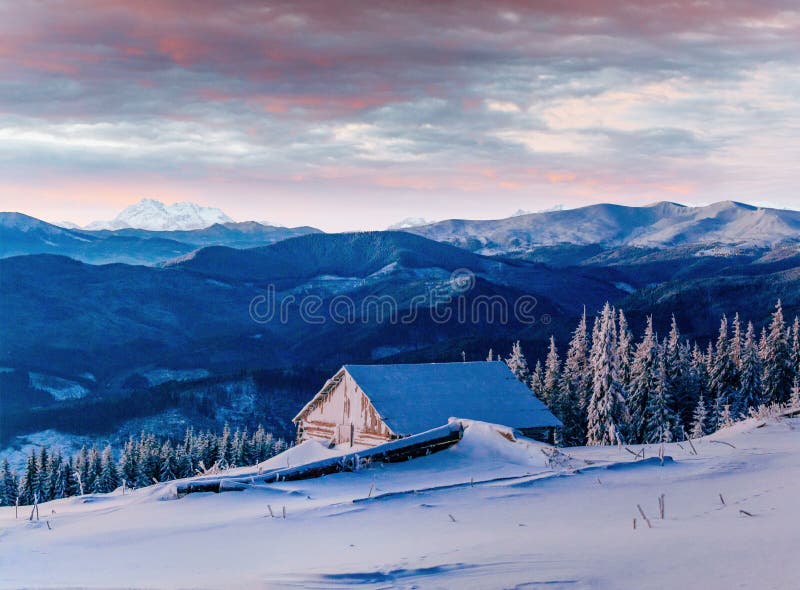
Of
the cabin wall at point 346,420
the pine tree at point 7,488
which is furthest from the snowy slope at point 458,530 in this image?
the pine tree at point 7,488

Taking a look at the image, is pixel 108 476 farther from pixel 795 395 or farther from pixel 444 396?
pixel 795 395

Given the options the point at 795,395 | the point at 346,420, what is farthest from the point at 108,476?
the point at 795,395

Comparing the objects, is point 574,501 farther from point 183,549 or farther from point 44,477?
point 44,477

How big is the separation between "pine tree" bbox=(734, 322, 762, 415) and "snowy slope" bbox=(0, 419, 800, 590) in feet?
152

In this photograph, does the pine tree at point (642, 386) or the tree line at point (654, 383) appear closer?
the tree line at point (654, 383)

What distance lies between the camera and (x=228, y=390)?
165875 mm

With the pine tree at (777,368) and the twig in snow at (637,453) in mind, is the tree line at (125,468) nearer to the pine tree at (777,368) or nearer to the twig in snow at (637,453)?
the pine tree at (777,368)

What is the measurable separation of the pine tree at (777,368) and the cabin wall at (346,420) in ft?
122

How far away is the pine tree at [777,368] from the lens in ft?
206

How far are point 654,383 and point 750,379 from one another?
945 centimetres

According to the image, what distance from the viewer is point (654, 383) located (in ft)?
185

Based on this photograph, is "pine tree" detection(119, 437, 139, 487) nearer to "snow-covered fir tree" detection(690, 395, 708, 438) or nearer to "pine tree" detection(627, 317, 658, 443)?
"pine tree" detection(627, 317, 658, 443)

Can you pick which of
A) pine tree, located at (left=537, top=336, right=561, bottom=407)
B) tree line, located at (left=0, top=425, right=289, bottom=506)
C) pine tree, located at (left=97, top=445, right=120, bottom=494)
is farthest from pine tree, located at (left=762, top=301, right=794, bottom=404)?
pine tree, located at (left=97, top=445, right=120, bottom=494)

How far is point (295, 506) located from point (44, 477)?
71566 millimetres
